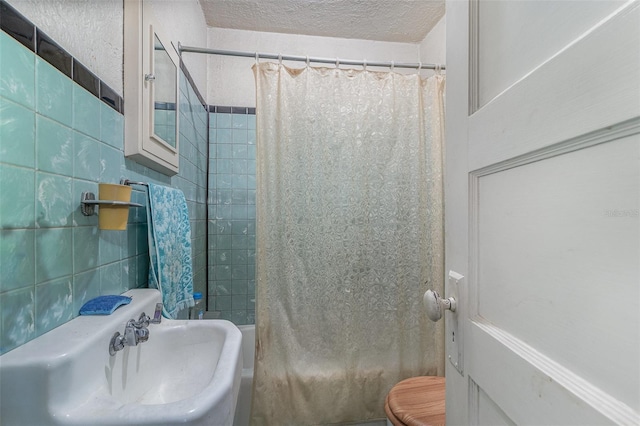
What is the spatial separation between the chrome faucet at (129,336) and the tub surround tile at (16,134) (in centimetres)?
42

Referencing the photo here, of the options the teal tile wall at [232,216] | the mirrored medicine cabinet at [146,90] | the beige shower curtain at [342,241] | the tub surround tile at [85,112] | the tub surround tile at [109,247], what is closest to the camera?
the tub surround tile at [85,112]

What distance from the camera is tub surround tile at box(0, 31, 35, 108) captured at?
505mm

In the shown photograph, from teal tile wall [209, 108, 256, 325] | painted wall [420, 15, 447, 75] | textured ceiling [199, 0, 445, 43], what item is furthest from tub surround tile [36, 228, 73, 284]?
painted wall [420, 15, 447, 75]

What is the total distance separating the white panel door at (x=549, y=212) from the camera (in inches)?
10.8

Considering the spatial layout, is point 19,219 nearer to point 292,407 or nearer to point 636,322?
point 636,322

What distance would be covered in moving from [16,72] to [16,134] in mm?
118

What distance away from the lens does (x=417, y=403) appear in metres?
1.11

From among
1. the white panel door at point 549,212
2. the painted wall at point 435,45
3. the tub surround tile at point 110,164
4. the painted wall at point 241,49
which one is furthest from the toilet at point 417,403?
the painted wall at point 241,49

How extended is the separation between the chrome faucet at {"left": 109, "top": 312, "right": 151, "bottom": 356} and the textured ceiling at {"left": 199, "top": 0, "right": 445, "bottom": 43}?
1922 millimetres

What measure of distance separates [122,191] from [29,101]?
0.85 feet

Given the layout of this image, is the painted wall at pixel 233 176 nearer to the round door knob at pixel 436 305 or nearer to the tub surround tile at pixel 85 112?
the tub surround tile at pixel 85 112

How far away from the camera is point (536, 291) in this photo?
1.28ft

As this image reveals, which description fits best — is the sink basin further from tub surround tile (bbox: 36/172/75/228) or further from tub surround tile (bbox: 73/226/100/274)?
tub surround tile (bbox: 36/172/75/228)

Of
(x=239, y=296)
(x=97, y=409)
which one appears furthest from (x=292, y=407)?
(x=97, y=409)
